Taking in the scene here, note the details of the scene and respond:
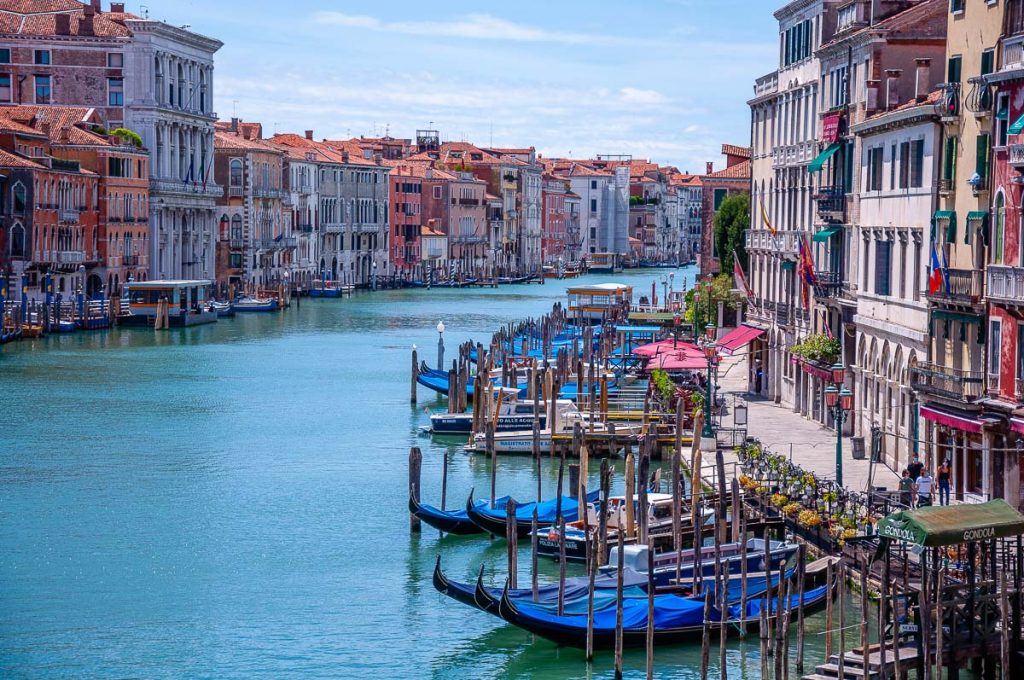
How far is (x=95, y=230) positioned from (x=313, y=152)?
27.7m

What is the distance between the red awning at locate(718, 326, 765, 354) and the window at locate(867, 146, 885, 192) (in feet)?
26.6

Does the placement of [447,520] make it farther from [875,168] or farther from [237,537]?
[875,168]

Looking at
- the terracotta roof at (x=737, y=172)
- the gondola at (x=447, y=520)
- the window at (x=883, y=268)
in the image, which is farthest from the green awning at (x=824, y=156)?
the terracotta roof at (x=737, y=172)

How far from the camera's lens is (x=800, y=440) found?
81.6 ft

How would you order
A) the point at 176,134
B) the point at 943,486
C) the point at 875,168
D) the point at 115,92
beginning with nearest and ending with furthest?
1. the point at 943,486
2. the point at 875,168
3. the point at 115,92
4. the point at 176,134

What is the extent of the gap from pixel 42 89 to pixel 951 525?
58687mm

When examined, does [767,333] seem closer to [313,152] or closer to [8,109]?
[8,109]

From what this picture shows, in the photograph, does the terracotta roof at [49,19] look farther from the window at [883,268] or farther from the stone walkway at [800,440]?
the window at [883,268]

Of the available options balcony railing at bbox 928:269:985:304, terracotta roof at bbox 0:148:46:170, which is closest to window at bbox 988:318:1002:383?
balcony railing at bbox 928:269:985:304

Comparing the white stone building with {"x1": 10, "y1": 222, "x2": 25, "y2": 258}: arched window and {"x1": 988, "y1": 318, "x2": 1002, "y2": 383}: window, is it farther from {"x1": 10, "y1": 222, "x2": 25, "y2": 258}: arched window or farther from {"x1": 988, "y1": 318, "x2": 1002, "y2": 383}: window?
{"x1": 988, "y1": 318, "x2": 1002, "y2": 383}: window

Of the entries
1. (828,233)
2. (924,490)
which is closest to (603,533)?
(924,490)

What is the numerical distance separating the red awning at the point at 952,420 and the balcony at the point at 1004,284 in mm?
1215

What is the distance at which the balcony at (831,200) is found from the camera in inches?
1034

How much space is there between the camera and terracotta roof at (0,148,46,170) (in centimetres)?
5172
